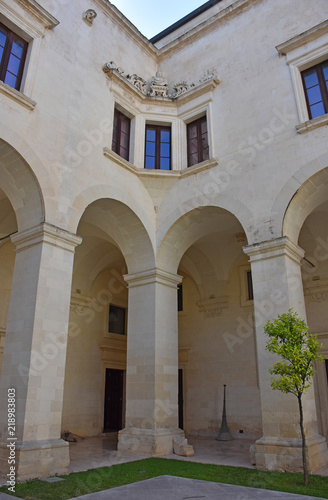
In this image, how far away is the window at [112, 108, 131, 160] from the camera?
1218cm

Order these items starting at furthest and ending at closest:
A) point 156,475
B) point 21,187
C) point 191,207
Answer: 1. point 191,207
2. point 21,187
3. point 156,475

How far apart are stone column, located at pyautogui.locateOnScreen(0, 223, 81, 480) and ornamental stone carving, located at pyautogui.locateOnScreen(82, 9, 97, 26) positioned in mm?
7002

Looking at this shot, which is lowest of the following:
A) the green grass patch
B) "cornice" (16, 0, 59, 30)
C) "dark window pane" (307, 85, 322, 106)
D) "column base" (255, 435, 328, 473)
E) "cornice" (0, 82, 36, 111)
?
the green grass patch

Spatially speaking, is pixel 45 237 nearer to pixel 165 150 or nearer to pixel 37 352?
pixel 37 352

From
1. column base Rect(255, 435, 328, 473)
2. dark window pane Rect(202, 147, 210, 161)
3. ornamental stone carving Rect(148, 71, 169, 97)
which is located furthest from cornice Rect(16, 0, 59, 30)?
column base Rect(255, 435, 328, 473)

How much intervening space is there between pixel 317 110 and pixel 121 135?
5686mm

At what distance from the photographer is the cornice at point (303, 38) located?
1045cm

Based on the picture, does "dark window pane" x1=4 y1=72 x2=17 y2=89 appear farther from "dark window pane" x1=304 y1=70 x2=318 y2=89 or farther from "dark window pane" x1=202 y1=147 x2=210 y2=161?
"dark window pane" x1=304 y1=70 x2=318 y2=89

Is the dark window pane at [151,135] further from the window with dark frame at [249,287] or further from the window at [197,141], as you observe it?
the window with dark frame at [249,287]

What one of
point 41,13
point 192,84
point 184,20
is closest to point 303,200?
point 192,84

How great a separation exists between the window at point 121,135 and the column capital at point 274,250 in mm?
5141

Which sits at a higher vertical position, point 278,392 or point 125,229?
point 125,229

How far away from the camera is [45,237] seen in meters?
8.53

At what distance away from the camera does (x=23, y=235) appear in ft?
29.0
